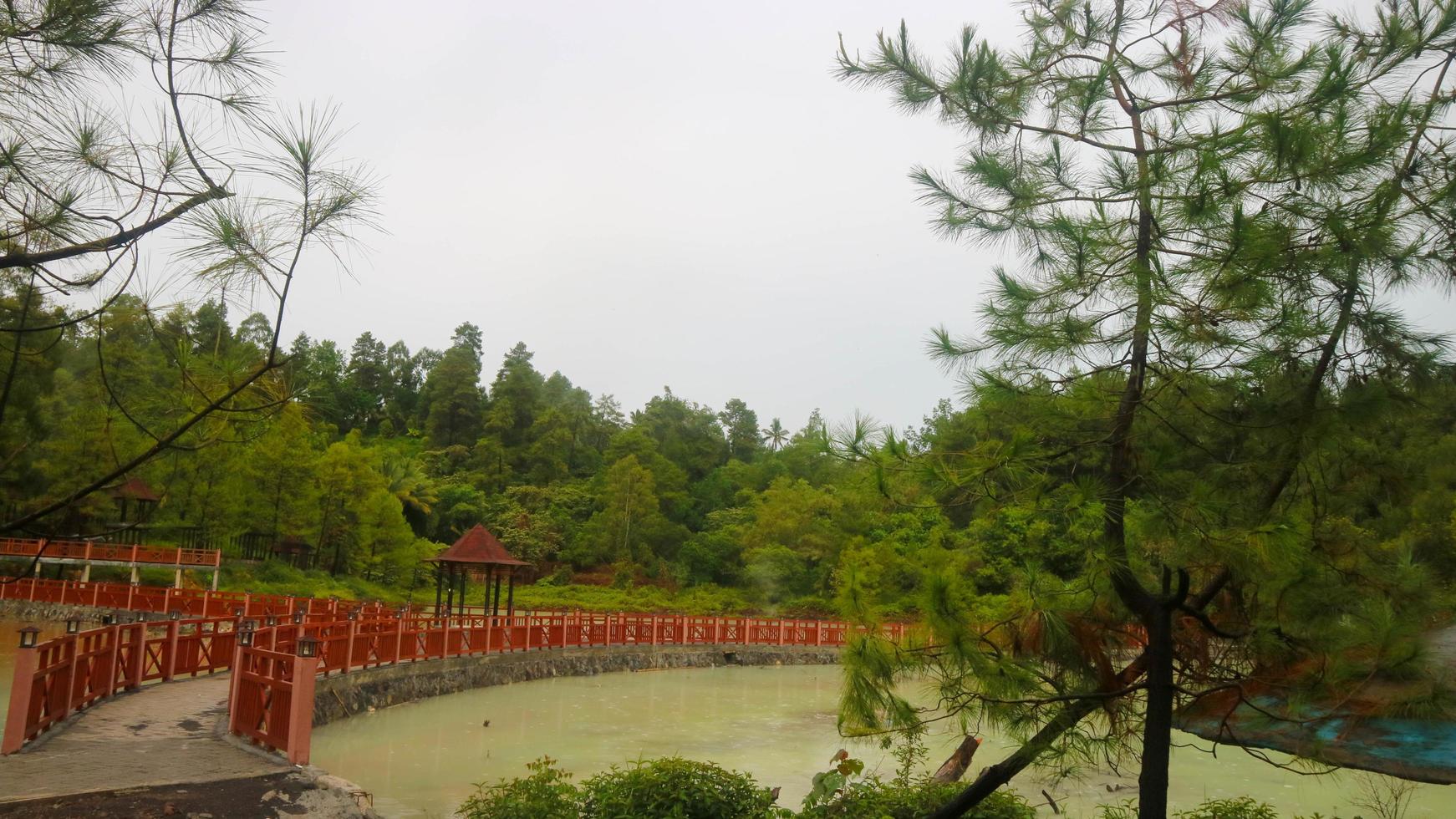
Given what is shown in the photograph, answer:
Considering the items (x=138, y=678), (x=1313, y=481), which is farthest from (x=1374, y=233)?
(x=138, y=678)

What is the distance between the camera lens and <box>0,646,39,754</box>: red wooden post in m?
6.89

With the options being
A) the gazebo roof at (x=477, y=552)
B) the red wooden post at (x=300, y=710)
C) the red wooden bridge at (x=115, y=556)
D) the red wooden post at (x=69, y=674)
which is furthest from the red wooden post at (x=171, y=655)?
the red wooden bridge at (x=115, y=556)

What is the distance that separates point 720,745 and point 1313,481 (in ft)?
30.2

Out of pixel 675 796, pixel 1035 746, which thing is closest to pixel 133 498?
pixel 675 796

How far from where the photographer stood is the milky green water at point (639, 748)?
28.9 ft

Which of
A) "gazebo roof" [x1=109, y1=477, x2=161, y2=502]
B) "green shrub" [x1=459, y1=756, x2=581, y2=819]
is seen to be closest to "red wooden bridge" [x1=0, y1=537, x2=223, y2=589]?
"gazebo roof" [x1=109, y1=477, x2=161, y2=502]

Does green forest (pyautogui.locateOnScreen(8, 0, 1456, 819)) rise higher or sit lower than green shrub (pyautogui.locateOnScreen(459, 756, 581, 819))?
higher

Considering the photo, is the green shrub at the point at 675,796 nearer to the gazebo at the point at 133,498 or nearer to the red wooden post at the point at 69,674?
the red wooden post at the point at 69,674

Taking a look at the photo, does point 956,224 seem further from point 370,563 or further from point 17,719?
point 370,563

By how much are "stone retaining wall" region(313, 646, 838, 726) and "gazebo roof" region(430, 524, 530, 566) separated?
229 cm

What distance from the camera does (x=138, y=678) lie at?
10352 millimetres

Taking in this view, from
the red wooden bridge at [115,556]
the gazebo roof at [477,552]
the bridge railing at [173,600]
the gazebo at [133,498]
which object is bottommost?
the bridge railing at [173,600]

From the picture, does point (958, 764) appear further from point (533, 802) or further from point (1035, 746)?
point (533, 802)

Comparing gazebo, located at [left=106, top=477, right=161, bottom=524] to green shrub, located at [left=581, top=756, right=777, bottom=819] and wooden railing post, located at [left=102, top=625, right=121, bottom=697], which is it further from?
green shrub, located at [left=581, top=756, right=777, bottom=819]
